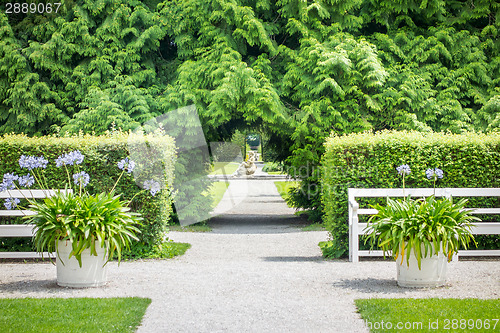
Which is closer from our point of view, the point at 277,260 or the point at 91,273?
the point at 91,273

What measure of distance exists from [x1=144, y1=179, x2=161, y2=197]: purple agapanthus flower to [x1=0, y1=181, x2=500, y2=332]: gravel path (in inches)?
48.9

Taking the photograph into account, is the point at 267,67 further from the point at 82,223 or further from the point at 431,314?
the point at 431,314

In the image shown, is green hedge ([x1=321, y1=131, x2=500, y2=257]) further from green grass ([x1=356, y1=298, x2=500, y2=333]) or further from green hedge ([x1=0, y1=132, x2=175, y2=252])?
green grass ([x1=356, y1=298, x2=500, y2=333])

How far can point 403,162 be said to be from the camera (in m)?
8.97

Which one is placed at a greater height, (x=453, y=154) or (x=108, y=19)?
(x=108, y=19)

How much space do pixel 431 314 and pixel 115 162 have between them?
5.84 metres

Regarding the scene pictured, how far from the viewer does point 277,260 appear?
9.25 metres

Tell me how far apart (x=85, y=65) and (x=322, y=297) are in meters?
11.1

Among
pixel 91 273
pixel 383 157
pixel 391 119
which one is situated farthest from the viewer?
pixel 391 119

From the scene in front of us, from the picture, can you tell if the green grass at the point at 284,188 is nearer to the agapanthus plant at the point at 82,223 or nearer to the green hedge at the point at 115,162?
the green hedge at the point at 115,162

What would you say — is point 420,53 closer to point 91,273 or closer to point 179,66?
point 179,66

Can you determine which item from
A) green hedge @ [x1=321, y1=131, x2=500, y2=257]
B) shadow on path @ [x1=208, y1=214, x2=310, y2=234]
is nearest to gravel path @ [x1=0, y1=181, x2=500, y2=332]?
green hedge @ [x1=321, y1=131, x2=500, y2=257]

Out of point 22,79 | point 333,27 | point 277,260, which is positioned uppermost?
point 333,27

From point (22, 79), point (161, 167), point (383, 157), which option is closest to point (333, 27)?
point (383, 157)
